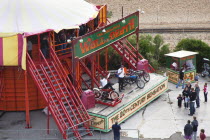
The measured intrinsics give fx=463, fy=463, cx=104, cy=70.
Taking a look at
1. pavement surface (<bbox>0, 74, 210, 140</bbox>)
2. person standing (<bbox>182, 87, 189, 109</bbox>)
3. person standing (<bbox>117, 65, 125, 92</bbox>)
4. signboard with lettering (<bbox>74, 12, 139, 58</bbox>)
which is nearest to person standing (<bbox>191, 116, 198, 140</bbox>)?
pavement surface (<bbox>0, 74, 210, 140</bbox>)

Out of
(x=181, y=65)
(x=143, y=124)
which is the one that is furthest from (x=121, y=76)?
(x=181, y=65)

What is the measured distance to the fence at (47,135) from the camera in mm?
22984

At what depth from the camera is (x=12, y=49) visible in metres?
24.1

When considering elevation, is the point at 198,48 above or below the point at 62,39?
below

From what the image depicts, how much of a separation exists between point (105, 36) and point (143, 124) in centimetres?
554

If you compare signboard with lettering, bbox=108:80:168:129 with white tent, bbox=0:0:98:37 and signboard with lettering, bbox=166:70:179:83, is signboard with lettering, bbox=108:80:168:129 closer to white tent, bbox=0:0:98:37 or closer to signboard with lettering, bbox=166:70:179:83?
signboard with lettering, bbox=166:70:179:83

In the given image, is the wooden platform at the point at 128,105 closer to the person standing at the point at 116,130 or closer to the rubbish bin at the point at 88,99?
the rubbish bin at the point at 88,99

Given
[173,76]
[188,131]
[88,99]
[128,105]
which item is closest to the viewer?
[188,131]

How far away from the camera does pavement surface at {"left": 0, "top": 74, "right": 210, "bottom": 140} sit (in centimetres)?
2327

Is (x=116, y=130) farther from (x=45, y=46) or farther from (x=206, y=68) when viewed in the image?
(x=206, y=68)

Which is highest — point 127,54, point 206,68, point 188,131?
point 127,54

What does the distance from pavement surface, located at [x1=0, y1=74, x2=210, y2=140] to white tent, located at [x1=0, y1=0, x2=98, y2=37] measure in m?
4.91

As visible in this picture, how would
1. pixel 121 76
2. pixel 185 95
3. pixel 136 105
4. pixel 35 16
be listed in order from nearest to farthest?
pixel 35 16 < pixel 136 105 < pixel 185 95 < pixel 121 76

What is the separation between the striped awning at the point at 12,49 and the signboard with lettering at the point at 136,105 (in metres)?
5.61
